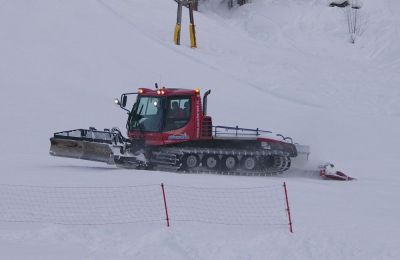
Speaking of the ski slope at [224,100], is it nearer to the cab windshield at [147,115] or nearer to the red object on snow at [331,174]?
the red object on snow at [331,174]

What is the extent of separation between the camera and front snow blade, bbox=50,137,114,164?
1576cm

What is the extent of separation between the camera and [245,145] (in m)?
16.2

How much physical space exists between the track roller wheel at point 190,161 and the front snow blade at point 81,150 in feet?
6.03

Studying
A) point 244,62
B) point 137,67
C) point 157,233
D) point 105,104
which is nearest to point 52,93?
point 105,104

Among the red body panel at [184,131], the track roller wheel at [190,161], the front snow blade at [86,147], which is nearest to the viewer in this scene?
the front snow blade at [86,147]

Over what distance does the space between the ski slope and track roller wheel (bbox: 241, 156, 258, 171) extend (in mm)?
769

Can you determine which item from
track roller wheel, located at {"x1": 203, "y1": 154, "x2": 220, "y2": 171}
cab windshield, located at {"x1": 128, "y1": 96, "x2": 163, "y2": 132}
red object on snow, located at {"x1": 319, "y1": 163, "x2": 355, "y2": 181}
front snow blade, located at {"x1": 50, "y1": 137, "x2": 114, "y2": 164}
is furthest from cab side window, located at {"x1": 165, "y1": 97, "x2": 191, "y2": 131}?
red object on snow, located at {"x1": 319, "y1": 163, "x2": 355, "y2": 181}

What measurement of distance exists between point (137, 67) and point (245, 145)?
1275 cm

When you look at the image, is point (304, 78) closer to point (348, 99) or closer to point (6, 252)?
point (348, 99)

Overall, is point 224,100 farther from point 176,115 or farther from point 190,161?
point 190,161

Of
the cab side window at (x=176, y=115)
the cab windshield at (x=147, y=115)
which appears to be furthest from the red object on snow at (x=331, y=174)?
the cab windshield at (x=147, y=115)

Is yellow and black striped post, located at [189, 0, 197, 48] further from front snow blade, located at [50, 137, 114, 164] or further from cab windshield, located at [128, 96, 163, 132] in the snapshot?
front snow blade, located at [50, 137, 114, 164]

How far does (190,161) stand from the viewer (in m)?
16.0

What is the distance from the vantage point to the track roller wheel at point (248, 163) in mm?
16141
